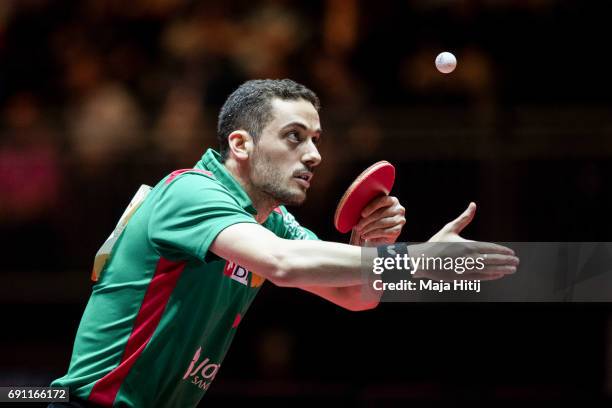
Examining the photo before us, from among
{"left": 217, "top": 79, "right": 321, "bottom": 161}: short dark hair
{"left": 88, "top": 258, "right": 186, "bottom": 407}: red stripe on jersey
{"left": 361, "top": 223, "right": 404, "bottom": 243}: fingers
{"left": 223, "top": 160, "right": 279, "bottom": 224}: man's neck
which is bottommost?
{"left": 88, "top": 258, "right": 186, "bottom": 407}: red stripe on jersey

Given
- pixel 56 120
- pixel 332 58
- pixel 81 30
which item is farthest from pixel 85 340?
pixel 81 30

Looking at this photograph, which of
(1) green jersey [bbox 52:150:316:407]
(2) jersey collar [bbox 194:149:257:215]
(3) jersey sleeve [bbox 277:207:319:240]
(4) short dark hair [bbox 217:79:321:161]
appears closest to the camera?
(1) green jersey [bbox 52:150:316:407]

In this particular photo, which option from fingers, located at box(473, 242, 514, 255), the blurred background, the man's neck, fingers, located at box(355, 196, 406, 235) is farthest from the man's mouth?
the blurred background

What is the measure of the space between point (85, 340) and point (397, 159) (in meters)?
3.78

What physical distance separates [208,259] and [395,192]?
140 inches

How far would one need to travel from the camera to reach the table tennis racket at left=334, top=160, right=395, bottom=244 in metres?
4.09

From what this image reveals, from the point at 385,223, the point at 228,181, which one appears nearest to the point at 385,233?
the point at 385,223

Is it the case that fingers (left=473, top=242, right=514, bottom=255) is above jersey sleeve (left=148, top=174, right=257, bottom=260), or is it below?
below

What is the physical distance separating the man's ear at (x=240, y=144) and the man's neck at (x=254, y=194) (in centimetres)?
5

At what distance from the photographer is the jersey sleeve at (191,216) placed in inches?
139

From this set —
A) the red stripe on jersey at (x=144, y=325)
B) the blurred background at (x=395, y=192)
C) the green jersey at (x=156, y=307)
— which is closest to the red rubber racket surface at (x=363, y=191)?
the green jersey at (x=156, y=307)

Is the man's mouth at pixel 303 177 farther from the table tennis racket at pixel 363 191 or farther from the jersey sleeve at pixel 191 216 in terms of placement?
the jersey sleeve at pixel 191 216

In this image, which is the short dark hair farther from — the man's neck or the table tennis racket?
the table tennis racket

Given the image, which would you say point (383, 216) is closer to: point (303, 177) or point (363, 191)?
point (363, 191)
